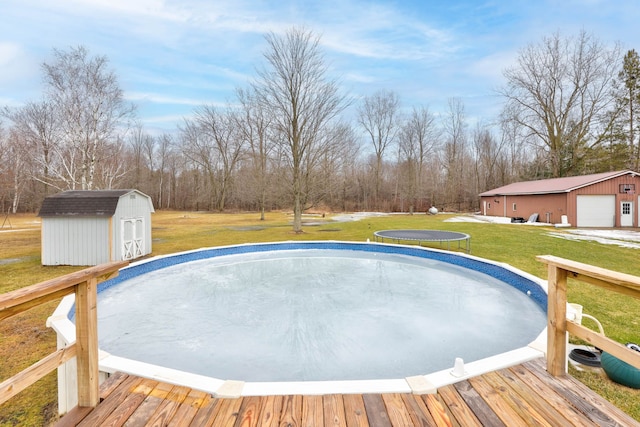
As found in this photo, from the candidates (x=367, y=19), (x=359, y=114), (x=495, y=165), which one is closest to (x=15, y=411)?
(x=367, y=19)

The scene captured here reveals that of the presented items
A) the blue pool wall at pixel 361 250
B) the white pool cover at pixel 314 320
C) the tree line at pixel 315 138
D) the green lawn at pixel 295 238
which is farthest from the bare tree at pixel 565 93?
the white pool cover at pixel 314 320

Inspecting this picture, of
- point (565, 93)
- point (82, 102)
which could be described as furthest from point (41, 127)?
point (565, 93)

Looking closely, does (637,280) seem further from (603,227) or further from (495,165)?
(495,165)

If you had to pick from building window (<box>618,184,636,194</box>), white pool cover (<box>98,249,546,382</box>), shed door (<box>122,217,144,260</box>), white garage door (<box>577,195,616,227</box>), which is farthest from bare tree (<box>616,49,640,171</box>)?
shed door (<box>122,217,144,260</box>)

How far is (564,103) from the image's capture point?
2009 centimetres

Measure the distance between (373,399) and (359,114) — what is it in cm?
3002

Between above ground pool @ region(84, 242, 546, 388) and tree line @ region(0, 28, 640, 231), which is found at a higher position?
tree line @ region(0, 28, 640, 231)

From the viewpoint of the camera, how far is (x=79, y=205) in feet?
22.1

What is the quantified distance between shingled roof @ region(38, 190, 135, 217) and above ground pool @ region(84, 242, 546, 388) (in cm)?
169

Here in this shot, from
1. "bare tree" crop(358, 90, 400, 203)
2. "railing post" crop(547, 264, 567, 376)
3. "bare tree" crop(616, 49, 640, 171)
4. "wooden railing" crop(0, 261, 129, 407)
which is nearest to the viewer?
"wooden railing" crop(0, 261, 129, 407)

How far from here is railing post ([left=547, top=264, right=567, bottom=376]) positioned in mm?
1849

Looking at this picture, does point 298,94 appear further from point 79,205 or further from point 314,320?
point 314,320

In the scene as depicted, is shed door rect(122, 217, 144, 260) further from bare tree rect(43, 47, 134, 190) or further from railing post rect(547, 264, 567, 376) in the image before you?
railing post rect(547, 264, 567, 376)

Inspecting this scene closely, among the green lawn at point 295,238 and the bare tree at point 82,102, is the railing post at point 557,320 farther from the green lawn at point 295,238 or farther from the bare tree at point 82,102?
the bare tree at point 82,102
